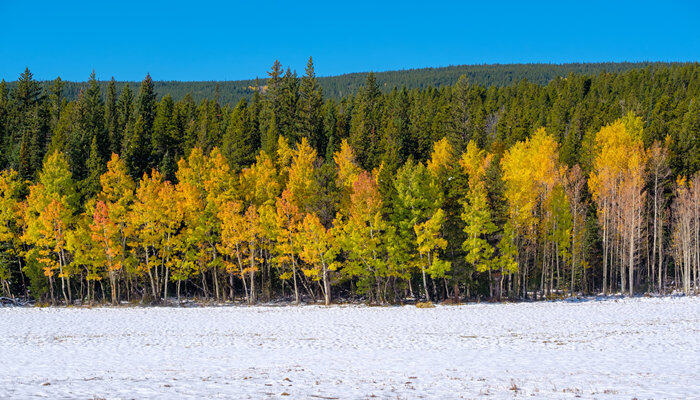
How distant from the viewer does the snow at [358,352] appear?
13594 mm

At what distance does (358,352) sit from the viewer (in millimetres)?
21906

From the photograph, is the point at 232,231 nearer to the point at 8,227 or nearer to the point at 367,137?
the point at 8,227

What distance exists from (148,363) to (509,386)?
13312 mm

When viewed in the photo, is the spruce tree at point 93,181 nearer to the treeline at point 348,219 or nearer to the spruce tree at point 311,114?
the treeline at point 348,219

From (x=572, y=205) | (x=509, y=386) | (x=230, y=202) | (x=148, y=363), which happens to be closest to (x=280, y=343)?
(x=148, y=363)

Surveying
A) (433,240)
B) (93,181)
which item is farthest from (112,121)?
(433,240)

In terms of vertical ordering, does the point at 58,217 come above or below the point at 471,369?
above

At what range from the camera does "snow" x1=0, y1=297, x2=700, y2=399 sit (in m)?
13.6

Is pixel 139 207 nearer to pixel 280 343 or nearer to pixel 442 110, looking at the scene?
pixel 280 343

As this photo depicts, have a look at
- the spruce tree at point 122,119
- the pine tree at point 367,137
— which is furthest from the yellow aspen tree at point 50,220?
the pine tree at point 367,137

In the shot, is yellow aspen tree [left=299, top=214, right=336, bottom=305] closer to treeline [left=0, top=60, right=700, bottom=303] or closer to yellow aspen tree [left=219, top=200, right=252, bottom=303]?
treeline [left=0, top=60, right=700, bottom=303]

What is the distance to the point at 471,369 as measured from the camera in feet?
57.2

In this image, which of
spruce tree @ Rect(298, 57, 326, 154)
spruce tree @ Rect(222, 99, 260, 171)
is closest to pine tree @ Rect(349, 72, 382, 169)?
spruce tree @ Rect(298, 57, 326, 154)

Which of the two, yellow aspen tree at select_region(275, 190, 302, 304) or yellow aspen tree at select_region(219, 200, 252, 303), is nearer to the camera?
yellow aspen tree at select_region(275, 190, 302, 304)
